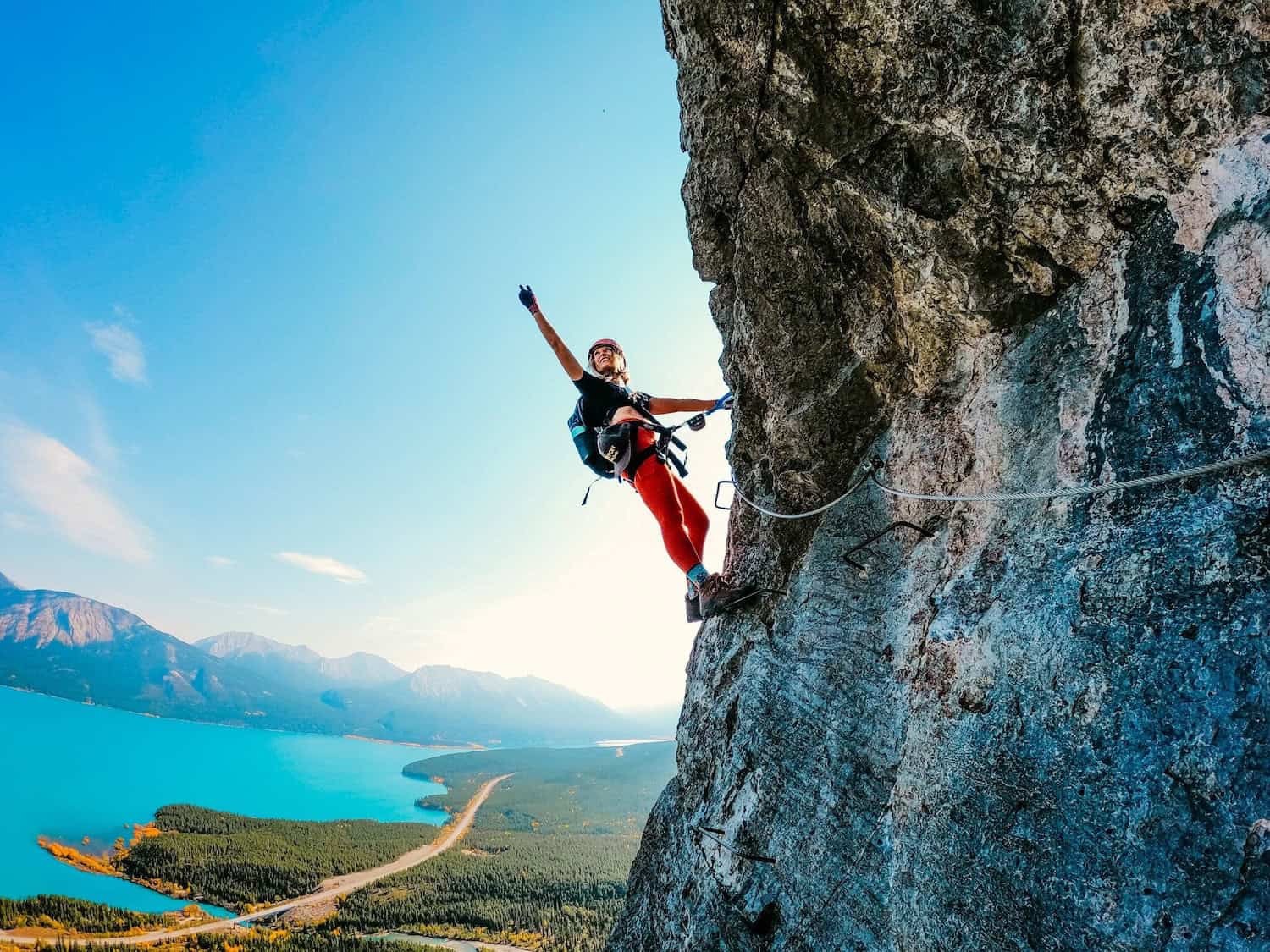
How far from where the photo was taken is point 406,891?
62.7 m

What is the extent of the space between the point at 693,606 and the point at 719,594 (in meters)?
0.44

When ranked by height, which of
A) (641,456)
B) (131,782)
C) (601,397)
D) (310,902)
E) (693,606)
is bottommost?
(310,902)

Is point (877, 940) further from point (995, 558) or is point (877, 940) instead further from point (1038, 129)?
point (1038, 129)

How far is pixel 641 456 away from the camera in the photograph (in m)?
5.73

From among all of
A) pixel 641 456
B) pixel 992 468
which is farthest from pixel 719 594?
pixel 992 468

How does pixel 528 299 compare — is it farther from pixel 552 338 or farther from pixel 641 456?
pixel 641 456

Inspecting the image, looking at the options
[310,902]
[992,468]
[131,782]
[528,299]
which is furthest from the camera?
[131,782]

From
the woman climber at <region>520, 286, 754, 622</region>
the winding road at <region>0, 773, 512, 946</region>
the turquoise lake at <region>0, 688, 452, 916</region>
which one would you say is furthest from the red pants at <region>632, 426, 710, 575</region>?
the turquoise lake at <region>0, 688, 452, 916</region>

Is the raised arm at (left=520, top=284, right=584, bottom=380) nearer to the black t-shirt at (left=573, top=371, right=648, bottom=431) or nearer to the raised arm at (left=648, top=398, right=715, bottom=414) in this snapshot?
the black t-shirt at (left=573, top=371, right=648, bottom=431)

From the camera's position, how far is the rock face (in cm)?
228

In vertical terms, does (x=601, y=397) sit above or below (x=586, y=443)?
above

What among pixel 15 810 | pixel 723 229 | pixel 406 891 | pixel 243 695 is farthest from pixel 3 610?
pixel 723 229

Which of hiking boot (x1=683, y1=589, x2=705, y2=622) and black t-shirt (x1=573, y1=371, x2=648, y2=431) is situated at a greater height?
black t-shirt (x1=573, y1=371, x2=648, y2=431)

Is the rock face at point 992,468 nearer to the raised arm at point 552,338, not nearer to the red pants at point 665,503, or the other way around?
the red pants at point 665,503
